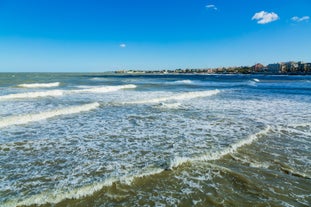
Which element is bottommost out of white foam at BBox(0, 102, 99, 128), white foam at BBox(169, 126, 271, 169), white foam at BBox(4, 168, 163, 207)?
white foam at BBox(169, 126, 271, 169)

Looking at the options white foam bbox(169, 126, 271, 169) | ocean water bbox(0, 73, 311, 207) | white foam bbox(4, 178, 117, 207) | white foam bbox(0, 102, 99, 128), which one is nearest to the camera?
white foam bbox(4, 178, 117, 207)

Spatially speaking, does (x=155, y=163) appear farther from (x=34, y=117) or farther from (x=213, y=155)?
(x=34, y=117)

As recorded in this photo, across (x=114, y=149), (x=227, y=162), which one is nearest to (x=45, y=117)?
(x=114, y=149)

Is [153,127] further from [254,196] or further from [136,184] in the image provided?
[254,196]

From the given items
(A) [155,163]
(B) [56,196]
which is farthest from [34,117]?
(B) [56,196]

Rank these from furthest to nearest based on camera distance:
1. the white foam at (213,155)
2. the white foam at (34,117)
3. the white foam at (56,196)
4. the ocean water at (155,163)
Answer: the white foam at (34,117), the white foam at (213,155), the ocean water at (155,163), the white foam at (56,196)

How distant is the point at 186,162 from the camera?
7086mm

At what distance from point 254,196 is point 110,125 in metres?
8.06

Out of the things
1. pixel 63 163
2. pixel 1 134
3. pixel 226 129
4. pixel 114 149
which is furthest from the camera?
pixel 226 129

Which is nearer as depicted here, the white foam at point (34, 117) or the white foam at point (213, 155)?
the white foam at point (213, 155)

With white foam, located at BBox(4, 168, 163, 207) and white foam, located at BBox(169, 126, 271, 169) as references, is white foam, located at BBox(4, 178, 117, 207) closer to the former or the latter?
white foam, located at BBox(4, 168, 163, 207)

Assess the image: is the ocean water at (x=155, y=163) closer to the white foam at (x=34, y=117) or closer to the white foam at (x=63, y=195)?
the white foam at (x=63, y=195)

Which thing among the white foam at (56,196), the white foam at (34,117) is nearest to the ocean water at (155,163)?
the white foam at (56,196)

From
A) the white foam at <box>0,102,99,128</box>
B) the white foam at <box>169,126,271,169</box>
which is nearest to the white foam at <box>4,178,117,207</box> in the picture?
the white foam at <box>169,126,271,169</box>
